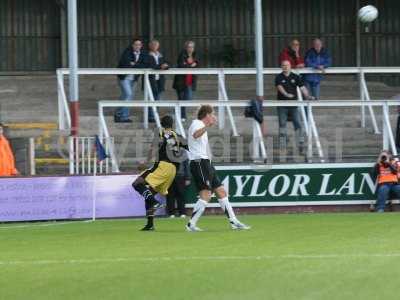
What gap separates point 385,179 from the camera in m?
23.5

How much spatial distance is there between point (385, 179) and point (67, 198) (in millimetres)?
6371

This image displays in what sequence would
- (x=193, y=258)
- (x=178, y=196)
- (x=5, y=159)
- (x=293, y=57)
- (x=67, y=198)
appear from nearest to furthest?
(x=193, y=258)
(x=67, y=198)
(x=5, y=159)
(x=178, y=196)
(x=293, y=57)

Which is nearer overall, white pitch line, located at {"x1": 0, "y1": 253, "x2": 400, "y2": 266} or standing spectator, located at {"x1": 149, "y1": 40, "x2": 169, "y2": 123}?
white pitch line, located at {"x1": 0, "y1": 253, "x2": 400, "y2": 266}

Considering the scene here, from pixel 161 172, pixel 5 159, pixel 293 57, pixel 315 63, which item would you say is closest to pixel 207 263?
pixel 161 172

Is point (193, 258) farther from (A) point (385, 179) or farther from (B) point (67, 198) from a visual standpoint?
(A) point (385, 179)

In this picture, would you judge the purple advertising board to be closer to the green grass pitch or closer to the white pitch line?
the green grass pitch

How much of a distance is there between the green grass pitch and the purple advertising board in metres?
3.02

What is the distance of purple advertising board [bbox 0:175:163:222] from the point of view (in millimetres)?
22406

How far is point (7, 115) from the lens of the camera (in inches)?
1109

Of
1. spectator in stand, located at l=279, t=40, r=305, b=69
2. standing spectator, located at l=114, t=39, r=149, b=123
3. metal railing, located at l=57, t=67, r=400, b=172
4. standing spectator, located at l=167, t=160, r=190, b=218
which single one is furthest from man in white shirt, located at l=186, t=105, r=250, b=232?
spectator in stand, located at l=279, t=40, r=305, b=69

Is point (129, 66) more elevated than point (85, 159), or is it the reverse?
point (129, 66)

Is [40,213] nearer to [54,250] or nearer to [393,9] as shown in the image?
[54,250]

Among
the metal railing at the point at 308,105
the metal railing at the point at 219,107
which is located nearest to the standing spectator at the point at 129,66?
the metal railing at the point at 219,107

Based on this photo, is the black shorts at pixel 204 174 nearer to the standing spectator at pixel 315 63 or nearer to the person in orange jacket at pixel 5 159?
the person in orange jacket at pixel 5 159
